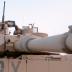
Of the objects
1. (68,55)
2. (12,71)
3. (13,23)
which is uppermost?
(13,23)

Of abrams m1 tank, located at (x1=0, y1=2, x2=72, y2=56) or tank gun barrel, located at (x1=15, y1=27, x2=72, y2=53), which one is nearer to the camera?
tank gun barrel, located at (x1=15, y1=27, x2=72, y2=53)

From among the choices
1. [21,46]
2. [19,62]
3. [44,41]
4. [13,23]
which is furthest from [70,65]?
[13,23]

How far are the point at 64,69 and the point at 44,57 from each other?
39.6 inches

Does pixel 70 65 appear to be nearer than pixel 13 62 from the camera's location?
Yes

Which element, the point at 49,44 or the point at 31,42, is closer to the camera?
the point at 49,44

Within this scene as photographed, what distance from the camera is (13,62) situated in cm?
840

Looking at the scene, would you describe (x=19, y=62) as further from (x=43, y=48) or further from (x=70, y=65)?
(x=70, y=65)

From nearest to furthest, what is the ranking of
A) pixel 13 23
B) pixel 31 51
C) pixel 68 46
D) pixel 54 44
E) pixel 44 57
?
pixel 68 46
pixel 54 44
pixel 44 57
pixel 31 51
pixel 13 23

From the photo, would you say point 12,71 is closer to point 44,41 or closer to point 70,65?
point 44,41

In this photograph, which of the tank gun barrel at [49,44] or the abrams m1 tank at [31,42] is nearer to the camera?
the tank gun barrel at [49,44]

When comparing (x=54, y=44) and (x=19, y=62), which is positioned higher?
(x=54, y=44)

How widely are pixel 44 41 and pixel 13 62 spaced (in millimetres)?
1206

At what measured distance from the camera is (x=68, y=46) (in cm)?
685

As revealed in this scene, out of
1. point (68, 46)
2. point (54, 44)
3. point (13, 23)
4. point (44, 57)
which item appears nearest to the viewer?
point (68, 46)
